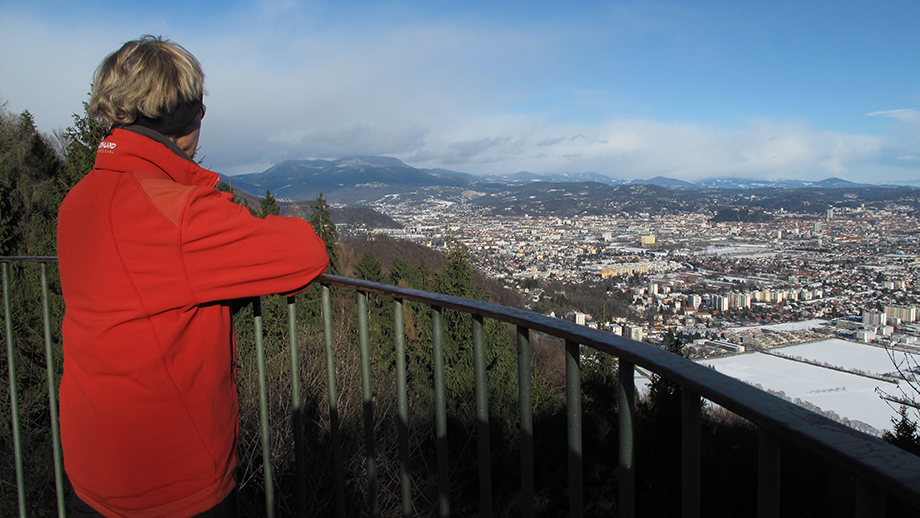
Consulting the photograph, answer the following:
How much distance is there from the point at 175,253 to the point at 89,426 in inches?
19.0

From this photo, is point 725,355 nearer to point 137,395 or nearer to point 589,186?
point 137,395

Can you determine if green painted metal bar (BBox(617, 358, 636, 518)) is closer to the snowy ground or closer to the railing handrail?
the railing handrail

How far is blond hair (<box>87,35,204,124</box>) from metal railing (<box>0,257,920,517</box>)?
721 mm

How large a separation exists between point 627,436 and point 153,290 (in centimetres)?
100

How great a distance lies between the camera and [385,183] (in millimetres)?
112375

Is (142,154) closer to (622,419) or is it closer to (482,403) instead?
(482,403)

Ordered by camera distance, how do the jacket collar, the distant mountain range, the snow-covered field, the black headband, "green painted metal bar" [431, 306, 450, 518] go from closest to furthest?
1. the jacket collar
2. the black headband
3. "green painted metal bar" [431, 306, 450, 518]
4. the snow-covered field
5. the distant mountain range

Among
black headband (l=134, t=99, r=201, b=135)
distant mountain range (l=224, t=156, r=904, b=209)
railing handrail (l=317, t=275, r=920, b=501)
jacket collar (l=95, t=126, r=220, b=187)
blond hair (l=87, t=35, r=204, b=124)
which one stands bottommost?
railing handrail (l=317, t=275, r=920, b=501)

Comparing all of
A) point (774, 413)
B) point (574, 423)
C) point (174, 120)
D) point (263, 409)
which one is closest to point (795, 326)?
point (263, 409)

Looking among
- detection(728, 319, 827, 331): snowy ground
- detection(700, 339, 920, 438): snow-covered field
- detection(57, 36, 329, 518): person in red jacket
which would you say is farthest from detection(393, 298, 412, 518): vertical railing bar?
detection(728, 319, 827, 331): snowy ground

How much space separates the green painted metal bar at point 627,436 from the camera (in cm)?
91

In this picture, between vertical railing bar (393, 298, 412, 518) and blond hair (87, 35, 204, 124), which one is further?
vertical railing bar (393, 298, 412, 518)

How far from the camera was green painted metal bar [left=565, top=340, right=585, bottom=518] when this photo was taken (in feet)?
3.43

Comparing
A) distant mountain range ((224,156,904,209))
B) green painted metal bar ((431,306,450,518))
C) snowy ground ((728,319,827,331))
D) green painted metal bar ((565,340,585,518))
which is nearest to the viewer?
green painted metal bar ((565,340,585,518))
